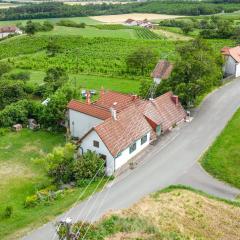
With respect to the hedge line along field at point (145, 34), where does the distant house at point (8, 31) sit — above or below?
below

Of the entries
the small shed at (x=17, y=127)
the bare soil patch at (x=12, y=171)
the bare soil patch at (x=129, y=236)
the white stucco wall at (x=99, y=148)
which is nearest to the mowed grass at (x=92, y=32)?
the small shed at (x=17, y=127)

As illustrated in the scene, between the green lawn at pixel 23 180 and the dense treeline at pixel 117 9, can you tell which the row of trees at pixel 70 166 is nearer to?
the green lawn at pixel 23 180

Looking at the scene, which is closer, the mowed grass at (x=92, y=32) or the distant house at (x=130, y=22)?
the mowed grass at (x=92, y=32)

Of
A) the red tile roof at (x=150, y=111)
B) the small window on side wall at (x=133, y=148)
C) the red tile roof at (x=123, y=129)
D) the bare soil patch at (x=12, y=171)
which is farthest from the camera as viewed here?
the red tile roof at (x=150, y=111)

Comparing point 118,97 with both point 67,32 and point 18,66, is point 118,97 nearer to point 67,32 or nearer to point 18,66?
point 18,66

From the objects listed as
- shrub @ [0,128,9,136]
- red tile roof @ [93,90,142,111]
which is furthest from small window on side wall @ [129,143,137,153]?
shrub @ [0,128,9,136]

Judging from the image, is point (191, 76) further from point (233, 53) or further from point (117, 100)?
point (233, 53)

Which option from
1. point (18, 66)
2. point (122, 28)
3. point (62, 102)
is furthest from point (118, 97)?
point (122, 28)
